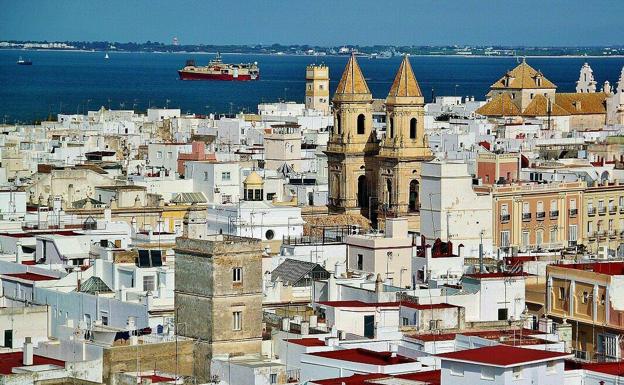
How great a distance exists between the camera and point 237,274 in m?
33.4

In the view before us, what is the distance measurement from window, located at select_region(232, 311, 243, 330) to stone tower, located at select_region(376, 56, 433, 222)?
82.5 feet

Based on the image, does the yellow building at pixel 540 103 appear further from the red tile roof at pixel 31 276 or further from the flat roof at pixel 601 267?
the red tile roof at pixel 31 276

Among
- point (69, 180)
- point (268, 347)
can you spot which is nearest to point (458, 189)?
point (69, 180)

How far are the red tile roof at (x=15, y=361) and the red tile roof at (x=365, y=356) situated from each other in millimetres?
3947

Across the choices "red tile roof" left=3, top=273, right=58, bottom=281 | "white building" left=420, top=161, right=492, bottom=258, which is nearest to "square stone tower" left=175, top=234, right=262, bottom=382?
"red tile roof" left=3, top=273, right=58, bottom=281

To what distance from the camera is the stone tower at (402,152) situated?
193 feet

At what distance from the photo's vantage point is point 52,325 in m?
37.9

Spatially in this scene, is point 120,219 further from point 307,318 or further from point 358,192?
point 307,318

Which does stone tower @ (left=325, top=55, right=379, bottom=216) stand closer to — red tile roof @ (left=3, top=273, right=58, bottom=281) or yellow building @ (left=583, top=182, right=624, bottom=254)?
yellow building @ (left=583, top=182, right=624, bottom=254)

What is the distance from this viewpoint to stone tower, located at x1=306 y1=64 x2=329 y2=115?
4264 inches

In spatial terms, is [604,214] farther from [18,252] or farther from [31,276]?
[31,276]

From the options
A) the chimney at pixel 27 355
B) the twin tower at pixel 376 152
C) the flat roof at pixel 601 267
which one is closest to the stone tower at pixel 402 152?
the twin tower at pixel 376 152

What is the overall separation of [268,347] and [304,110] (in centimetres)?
7209

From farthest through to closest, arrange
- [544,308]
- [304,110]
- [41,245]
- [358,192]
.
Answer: [304,110]
[358,192]
[41,245]
[544,308]
